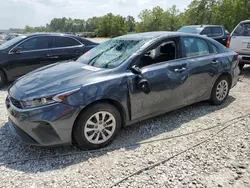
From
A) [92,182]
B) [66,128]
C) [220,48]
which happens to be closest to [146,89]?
[66,128]

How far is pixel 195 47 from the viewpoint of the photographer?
12.9 feet

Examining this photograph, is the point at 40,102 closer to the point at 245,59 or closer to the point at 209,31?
the point at 245,59

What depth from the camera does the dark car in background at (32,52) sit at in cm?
580

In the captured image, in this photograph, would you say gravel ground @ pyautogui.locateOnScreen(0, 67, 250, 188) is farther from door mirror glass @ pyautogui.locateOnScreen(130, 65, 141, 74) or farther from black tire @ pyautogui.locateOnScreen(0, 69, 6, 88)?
black tire @ pyautogui.locateOnScreen(0, 69, 6, 88)

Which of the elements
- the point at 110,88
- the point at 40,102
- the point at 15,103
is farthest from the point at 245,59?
the point at 15,103

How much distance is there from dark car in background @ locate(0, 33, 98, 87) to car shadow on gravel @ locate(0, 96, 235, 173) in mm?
2680

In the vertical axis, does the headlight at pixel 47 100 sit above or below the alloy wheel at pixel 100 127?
above

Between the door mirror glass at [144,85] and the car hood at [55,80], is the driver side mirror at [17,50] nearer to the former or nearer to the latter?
the car hood at [55,80]

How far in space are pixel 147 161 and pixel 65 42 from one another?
4986 millimetres

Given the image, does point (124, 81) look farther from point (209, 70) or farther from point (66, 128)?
point (209, 70)

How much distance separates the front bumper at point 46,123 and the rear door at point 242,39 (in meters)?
6.06

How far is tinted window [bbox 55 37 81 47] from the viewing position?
254 inches

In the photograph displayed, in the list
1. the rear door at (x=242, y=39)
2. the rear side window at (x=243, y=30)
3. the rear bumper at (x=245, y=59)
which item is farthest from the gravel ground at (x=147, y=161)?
the rear side window at (x=243, y=30)

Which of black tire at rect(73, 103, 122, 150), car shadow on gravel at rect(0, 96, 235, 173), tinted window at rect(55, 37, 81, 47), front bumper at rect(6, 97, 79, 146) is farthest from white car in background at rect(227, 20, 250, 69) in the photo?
front bumper at rect(6, 97, 79, 146)
